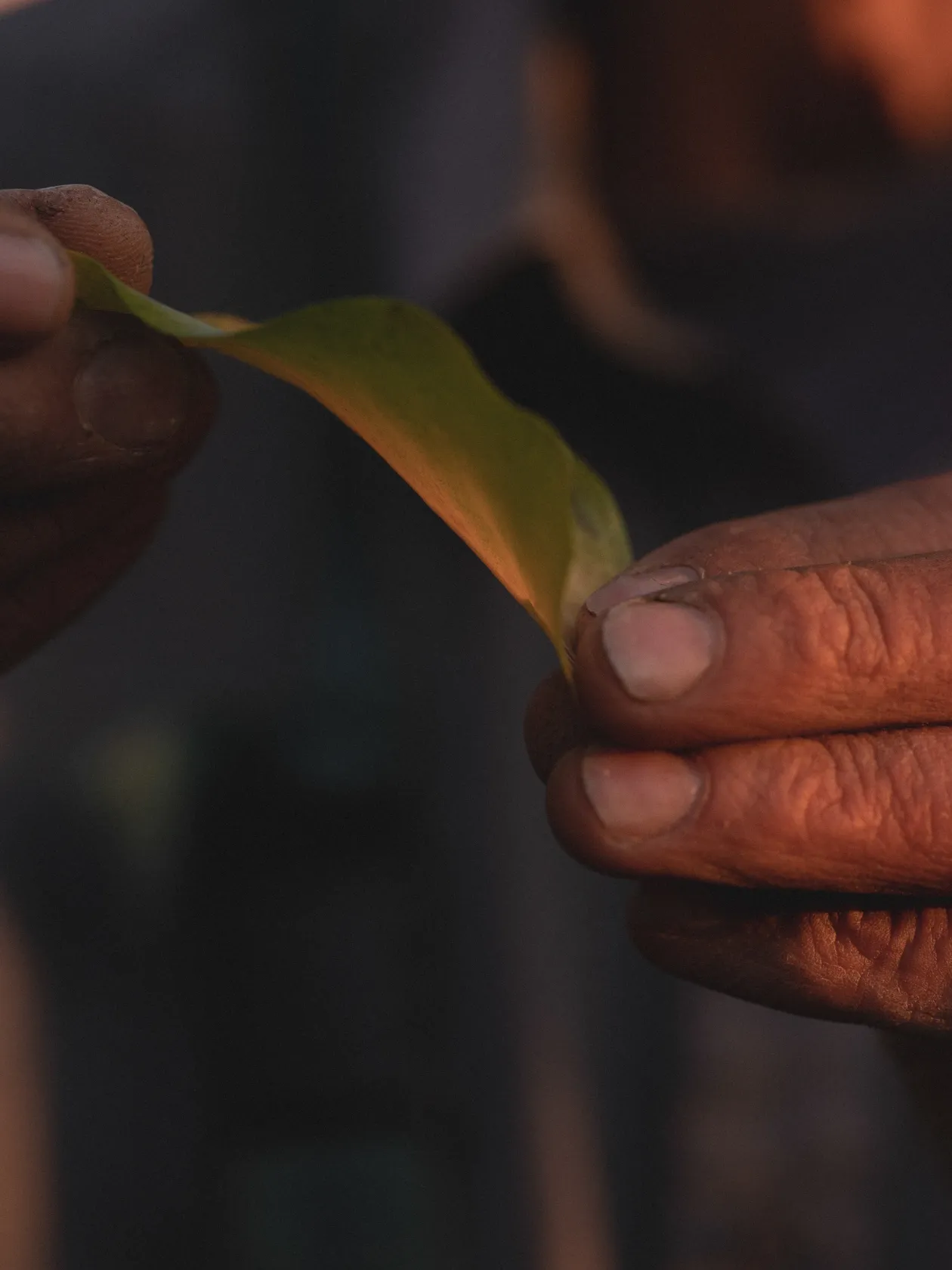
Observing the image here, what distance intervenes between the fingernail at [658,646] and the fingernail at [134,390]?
16cm

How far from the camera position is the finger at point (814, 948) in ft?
1.27

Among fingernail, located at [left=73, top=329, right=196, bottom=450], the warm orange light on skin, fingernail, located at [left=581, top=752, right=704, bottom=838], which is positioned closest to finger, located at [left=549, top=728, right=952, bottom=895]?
fingernail, located at [left=581, top=752, right=704, bottom=838]

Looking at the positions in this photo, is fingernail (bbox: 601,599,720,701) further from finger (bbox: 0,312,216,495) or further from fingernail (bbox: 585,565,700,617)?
finger (bbox: 0,312,216,495)

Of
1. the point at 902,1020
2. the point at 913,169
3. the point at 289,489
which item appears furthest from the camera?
the point at 289,489

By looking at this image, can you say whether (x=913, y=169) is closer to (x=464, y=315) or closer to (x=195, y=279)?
(x=464, y=315)

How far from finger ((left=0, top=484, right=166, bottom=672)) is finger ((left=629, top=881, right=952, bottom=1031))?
9.9 inches

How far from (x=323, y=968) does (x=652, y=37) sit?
69 cm

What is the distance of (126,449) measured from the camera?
38cm

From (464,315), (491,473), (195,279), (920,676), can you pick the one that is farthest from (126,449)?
(195,279)

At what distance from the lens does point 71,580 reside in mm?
477

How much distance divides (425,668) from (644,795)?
0.51m

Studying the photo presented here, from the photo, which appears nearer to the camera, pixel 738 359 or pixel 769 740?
pixel 769 740

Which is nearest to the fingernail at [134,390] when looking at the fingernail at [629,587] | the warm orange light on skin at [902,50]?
the fingernail at [629,587]

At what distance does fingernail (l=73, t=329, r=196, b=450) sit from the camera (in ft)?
1.16
